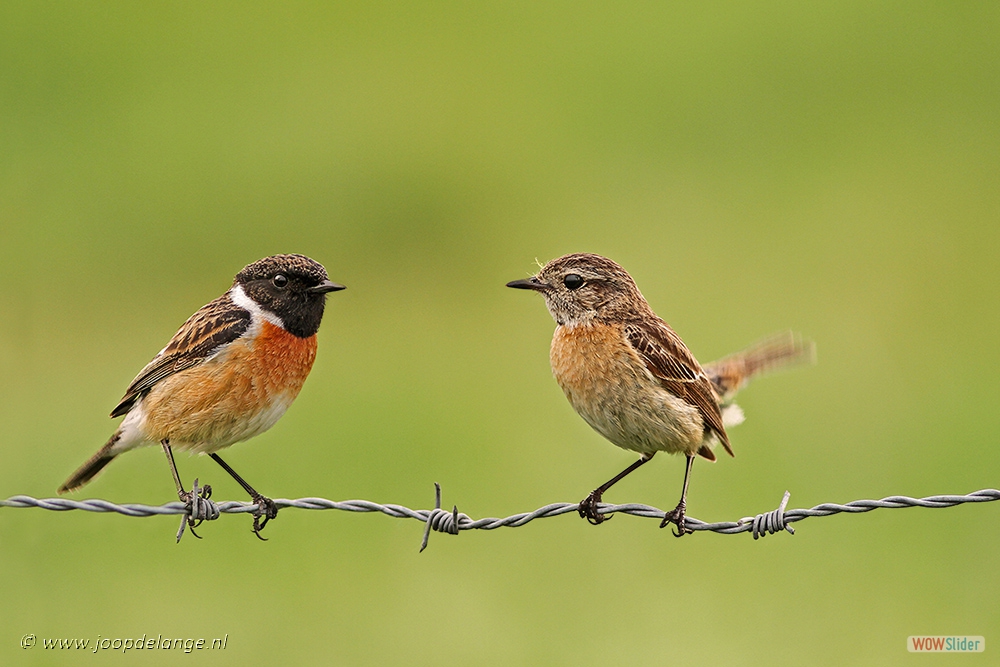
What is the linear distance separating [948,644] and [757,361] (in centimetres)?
292

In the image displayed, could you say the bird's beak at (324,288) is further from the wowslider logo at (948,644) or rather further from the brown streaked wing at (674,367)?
the wowslider logo at (948,644)

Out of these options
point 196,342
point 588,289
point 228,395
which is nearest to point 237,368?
point 228,395

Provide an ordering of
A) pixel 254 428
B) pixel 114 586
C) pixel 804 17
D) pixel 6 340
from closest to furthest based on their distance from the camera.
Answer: pixel 254 428
pixel 114 586
pixel 6 340
pixel 804 17

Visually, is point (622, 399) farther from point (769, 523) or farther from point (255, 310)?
point (255, 310)

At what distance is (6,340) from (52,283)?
5.64 feet

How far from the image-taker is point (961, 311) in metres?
16.2

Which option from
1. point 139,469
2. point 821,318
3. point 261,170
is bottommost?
point 139,469

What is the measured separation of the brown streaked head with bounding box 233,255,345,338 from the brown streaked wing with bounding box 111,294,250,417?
0.53 feet

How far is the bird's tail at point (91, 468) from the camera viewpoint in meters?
7.77

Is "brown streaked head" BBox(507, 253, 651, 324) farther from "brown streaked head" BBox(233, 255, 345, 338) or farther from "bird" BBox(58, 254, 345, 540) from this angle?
"bird" BBox(58, 254, 345, 540)

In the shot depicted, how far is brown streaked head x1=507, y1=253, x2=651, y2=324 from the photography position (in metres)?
7.73

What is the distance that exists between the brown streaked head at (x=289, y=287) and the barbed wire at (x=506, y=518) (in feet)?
3.75

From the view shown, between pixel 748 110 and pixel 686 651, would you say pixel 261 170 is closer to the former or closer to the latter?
pixel 748 110

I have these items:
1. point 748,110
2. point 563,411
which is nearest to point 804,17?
point 748,110
